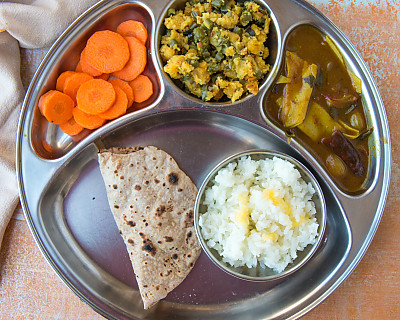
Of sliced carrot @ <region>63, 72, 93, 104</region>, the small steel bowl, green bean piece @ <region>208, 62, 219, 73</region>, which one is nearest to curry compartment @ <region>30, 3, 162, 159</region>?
sliced carrot @ <region>63, 72, 93, 104</region>

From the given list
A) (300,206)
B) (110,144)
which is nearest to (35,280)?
(110,144)

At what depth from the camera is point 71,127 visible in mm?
2393

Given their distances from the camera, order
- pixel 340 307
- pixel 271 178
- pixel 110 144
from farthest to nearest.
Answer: pixel 340 307 → pixel 110 144 → pixel 271 178

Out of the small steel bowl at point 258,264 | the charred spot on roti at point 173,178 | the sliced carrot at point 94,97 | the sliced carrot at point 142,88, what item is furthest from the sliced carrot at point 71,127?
the small steel bowl at point 258,264

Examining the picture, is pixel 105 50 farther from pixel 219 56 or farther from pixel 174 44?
pixel 219 56

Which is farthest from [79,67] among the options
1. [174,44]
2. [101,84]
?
[174,44]

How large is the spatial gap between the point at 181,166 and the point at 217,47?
0.86m

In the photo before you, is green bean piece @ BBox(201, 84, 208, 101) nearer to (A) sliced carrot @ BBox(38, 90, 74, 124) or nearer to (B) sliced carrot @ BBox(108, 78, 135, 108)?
(B) sliced carrot @ BBox(108, 78, 135, 108)

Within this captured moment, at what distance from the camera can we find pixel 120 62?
2346 millimetres

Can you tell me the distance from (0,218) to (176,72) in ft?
5.51

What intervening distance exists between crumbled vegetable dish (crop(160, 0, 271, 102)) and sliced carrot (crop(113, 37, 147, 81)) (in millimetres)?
157

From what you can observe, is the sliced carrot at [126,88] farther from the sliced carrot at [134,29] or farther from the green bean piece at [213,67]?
the green bean piece at [213,67]

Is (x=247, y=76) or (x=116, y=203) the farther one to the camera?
(x=116, y=203)

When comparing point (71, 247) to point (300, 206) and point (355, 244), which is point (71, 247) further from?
point (355, 244)
